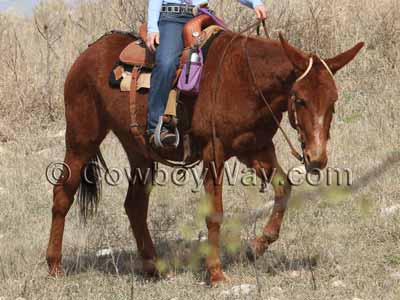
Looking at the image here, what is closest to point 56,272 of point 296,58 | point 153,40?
point 153,40

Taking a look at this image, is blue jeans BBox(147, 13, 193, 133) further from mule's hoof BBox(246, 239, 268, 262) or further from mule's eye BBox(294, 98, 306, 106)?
mule's hoof BBox(246, 239, 268, 262)

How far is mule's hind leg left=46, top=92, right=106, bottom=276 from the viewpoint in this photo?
6.36 metres

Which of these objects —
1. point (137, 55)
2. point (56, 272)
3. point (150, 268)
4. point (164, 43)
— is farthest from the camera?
point (150, 268)

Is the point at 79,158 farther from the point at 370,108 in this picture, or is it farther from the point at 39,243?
the point at 370,108

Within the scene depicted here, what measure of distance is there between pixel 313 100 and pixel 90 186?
2.77 m

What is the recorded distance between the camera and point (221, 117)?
5.41m

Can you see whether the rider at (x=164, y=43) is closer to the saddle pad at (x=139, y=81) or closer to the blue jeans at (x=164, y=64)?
the blue jeans at (x=164, y=64)

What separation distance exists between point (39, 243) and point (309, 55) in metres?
3.55

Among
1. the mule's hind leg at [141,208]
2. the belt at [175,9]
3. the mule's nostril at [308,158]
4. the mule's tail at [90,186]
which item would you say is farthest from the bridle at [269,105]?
the mule's tail at [90,186]

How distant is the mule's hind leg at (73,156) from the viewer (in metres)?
6.36

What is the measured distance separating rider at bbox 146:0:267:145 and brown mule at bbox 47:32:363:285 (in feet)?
0.83

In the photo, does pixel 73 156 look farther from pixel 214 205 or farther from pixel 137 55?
pixel 214 205

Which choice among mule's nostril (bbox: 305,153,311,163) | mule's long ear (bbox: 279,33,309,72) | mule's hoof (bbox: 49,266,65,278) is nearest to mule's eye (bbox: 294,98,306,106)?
mule's long ear (bbox: 279,33,309,72)

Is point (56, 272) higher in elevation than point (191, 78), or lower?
lower
